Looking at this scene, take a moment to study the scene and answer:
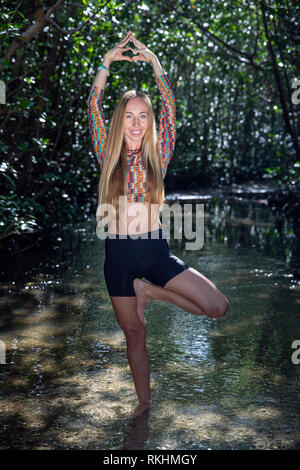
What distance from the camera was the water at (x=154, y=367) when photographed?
3.51 meters

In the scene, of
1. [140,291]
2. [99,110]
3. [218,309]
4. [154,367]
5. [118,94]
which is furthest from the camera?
[118,94]

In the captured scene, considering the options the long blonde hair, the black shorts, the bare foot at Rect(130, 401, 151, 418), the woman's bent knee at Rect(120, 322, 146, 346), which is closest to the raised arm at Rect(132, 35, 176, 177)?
the long blonde hair

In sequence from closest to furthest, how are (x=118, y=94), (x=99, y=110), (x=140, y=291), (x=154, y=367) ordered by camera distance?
1. (x=140, y=291)
2. (x=99, y=110)
3. (x=154, y=367)
4. (x=118, y=94)

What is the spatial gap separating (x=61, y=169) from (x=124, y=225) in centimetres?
844

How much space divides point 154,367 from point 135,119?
6.28 feet

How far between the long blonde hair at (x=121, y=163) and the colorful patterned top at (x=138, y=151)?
3cm

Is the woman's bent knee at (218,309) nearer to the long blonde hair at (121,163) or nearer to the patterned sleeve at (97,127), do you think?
the long blonde hair at (121,163)

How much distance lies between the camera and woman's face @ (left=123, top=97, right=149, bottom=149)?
3.63 meters

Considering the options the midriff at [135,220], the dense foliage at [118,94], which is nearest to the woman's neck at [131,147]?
the midriff at [135,220]

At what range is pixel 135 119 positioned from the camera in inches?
143

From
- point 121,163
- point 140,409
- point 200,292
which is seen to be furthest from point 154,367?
point 121,163

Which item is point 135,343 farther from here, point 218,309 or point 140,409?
point 218,309

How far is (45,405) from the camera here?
390 cm

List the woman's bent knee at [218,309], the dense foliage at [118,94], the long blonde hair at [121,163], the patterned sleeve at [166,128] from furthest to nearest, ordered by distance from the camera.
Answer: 1. the dense foliage at [118,94]
2. the patterned sleeve at [166,128]
3. the long blonde hair at [121,163]
4. the woman's bent knee at [218,309]
